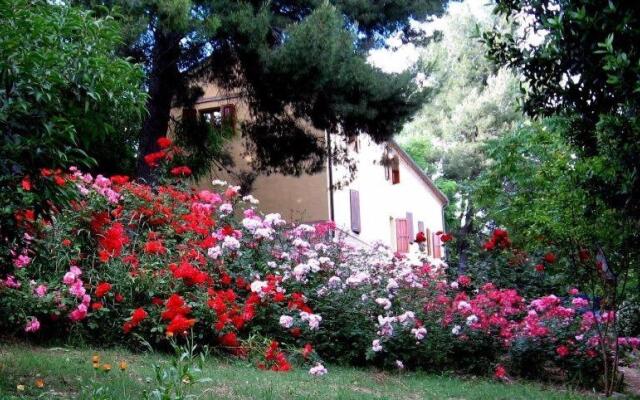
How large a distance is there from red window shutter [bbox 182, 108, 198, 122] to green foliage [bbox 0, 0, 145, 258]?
935 cm

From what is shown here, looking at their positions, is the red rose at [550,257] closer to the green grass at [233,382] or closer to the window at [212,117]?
the green grass at [233,382]

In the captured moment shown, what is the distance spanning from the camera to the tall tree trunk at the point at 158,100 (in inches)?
491

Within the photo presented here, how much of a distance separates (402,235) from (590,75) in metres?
22.7

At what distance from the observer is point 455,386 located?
7.21m

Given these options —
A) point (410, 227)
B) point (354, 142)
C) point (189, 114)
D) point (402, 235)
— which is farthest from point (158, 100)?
point (410, 227)

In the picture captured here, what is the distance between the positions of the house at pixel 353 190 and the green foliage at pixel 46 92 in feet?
19.5

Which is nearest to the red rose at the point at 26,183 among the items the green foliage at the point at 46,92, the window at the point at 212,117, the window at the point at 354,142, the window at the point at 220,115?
the green foliage at the point at 46,92

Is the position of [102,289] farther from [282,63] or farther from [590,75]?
[282,63]

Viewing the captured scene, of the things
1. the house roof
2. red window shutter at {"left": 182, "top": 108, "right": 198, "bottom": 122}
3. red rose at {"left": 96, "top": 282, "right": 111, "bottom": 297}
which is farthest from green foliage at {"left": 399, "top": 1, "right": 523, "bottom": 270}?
red rose at {"left": 96, "top": 282, "right": 111, "bottom": 297}

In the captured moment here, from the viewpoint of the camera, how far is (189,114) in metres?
14.2

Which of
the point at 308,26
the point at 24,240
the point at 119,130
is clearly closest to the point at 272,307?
the point at 24,240

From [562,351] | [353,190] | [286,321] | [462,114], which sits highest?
[462,114]

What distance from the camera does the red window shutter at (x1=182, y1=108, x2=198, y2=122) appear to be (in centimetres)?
1406

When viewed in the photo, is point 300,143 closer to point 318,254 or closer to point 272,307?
point 318,254
